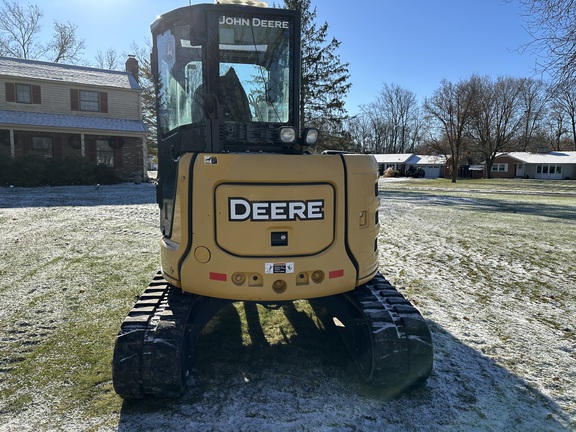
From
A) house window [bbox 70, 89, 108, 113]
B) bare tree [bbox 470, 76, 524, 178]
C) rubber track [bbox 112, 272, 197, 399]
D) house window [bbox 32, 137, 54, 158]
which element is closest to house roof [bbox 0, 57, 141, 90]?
house window [bbox 70, 89, 108, 113]

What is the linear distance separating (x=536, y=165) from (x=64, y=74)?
65.5 meters

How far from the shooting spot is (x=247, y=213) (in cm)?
284

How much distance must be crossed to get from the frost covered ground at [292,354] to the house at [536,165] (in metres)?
64.1

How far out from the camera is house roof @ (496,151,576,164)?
60.2m

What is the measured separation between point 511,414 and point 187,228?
9.10ft

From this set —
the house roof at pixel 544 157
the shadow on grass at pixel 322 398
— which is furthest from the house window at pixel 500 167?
the shadow on grass at pixel 322 398

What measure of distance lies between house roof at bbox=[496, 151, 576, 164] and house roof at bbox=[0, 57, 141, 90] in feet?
195

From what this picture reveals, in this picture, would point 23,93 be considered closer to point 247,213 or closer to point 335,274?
point 247,213

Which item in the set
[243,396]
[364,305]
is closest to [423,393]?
[364,305]

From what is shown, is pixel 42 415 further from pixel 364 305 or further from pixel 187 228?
pixel 364 305

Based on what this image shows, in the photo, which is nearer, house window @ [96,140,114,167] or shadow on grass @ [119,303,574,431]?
shadow on grass @ [119,303,574,431]

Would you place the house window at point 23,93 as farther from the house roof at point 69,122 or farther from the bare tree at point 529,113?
the bare tree at point 529,113

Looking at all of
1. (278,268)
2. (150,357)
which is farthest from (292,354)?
(150,357)

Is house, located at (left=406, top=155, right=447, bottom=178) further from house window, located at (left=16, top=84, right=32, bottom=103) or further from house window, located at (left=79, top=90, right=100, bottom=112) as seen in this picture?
house window, located at (left=16, top=84, right=32, bottom=103)
